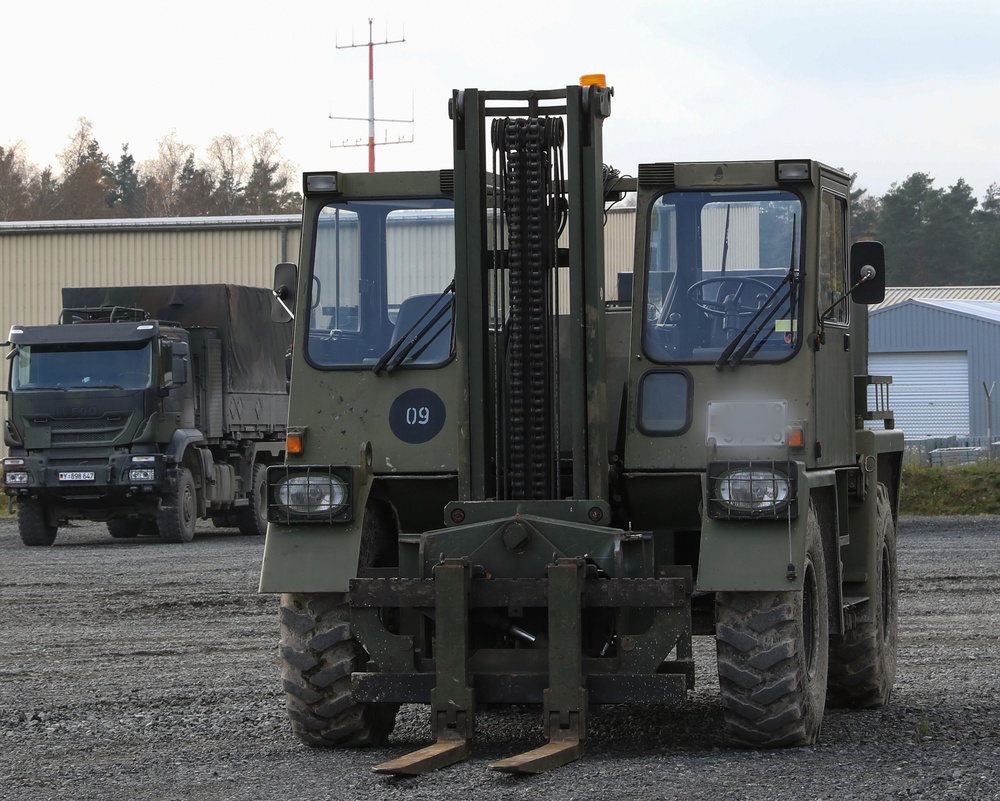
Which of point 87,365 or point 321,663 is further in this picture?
point 87,365

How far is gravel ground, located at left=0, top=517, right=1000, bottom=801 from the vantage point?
22.0 ft

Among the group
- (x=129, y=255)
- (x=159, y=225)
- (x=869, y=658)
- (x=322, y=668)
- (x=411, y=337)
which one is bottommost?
Result: (x=869, y=658)

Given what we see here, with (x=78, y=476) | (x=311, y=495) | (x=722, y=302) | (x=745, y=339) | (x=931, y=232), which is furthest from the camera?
(x=931, y=232)

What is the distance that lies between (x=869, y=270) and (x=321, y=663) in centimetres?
308

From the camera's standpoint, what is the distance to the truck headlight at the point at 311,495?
771 cm

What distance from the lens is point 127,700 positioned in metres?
10.2

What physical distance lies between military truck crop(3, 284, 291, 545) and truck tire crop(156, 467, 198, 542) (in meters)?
0.02

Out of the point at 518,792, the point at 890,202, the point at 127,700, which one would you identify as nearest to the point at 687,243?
the point at 518,792

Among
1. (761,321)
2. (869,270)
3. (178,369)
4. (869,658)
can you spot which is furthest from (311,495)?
(178,369)

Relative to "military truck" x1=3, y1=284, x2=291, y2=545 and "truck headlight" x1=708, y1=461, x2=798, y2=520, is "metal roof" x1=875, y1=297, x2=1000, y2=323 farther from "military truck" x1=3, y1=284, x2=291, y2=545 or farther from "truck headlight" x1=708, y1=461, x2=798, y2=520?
"truck headlight" x1=708, y1=461, x2=798, y2=520

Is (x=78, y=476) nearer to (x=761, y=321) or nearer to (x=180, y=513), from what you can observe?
(x=180, y=513)

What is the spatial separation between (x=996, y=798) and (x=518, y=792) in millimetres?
1718

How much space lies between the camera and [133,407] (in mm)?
24266

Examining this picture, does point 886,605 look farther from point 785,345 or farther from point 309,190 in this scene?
point 309,190
